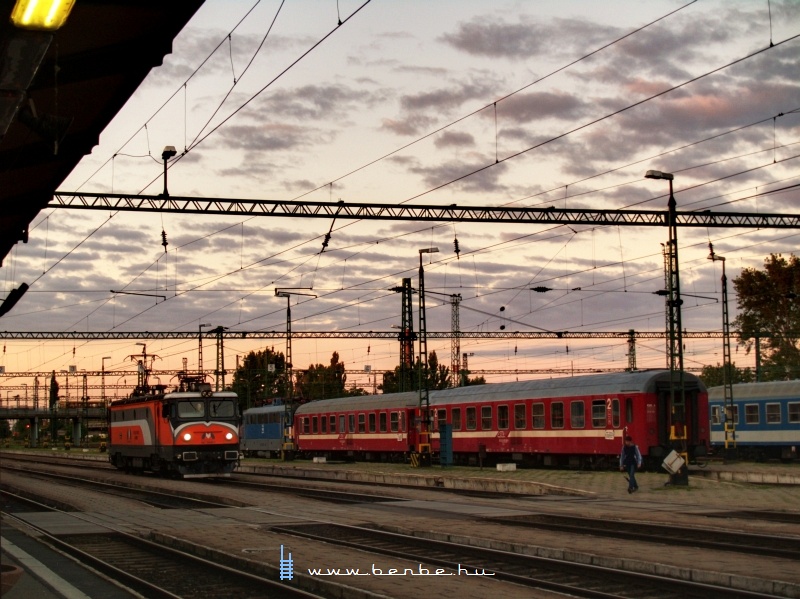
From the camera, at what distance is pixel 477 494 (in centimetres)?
2753

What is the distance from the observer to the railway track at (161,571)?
11.8 m

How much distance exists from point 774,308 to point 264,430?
35855mm

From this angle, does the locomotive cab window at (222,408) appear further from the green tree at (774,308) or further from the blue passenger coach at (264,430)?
the green tree at (774,308)

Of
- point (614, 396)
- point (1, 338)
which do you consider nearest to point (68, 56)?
point (614, 396)

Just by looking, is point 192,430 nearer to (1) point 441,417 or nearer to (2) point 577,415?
(1) point 441,417

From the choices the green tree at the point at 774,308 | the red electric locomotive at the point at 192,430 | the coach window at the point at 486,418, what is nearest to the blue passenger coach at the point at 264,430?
the red electric locomotive at the point at 192,430

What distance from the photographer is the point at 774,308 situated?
70.4m

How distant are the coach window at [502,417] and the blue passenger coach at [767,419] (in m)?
9.42

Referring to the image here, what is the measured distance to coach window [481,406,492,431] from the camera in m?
39.7

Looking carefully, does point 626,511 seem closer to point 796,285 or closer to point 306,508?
point 306,508

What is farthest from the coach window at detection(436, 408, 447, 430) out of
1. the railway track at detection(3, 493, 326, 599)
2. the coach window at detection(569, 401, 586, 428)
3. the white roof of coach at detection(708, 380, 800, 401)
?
the railway track at detection(3, 493, 326, 599)

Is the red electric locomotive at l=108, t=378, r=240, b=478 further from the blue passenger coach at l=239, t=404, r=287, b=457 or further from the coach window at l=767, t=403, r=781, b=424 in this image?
the coach window at l=767, t=403, r=781, b=424

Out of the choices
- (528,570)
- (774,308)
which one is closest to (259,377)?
(774,308)

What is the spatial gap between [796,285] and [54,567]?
6112 centimetres
